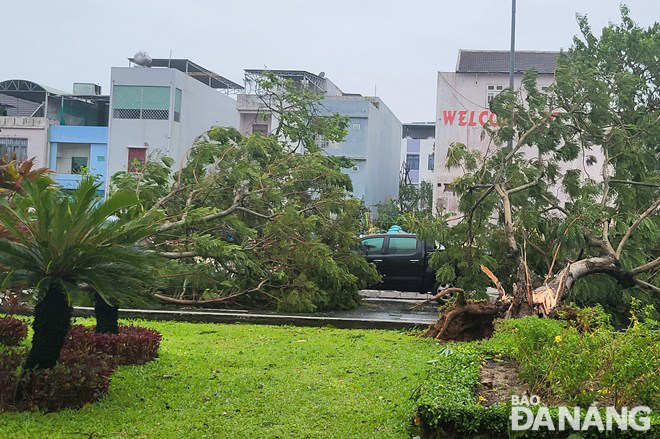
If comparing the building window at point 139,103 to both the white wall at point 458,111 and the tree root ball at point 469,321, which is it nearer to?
the white wall at point 458,111

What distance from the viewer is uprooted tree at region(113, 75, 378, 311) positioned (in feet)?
46.9

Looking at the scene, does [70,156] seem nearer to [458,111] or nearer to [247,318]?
[458,111]

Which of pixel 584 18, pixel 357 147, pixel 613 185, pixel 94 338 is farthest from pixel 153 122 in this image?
pixel 94 338

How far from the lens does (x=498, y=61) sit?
121 ft

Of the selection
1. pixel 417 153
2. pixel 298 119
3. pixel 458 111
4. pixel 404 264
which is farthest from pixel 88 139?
pixel 404 264

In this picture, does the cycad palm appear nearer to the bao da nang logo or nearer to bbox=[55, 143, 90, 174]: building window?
the bao da nang logo

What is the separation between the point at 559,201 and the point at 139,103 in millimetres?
29020

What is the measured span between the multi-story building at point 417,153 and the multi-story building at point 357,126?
3458mm

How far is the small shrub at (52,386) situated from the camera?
647cm

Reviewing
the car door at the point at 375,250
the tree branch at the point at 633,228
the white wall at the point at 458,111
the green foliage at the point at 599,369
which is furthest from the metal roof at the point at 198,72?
the green foliage at the point at 599,369

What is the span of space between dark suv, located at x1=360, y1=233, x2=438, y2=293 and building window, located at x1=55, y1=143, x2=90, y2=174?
28.4m

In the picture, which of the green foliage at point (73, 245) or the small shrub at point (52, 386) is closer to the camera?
the small shrub at point (52, 386)

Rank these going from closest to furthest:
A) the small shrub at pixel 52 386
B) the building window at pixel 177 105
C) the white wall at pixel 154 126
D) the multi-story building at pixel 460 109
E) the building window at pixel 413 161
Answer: the small shrub at pixel 52 386, the multi-story building at pixel 460 109, the white wall at pixel 154 126, the building window at pixel 177 105, the building window at pixel 413 161

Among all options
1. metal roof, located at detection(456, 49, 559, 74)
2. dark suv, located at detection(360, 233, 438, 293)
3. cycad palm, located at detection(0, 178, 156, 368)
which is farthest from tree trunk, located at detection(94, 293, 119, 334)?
metal roof, located at detection(456, 49, 559, 74)
